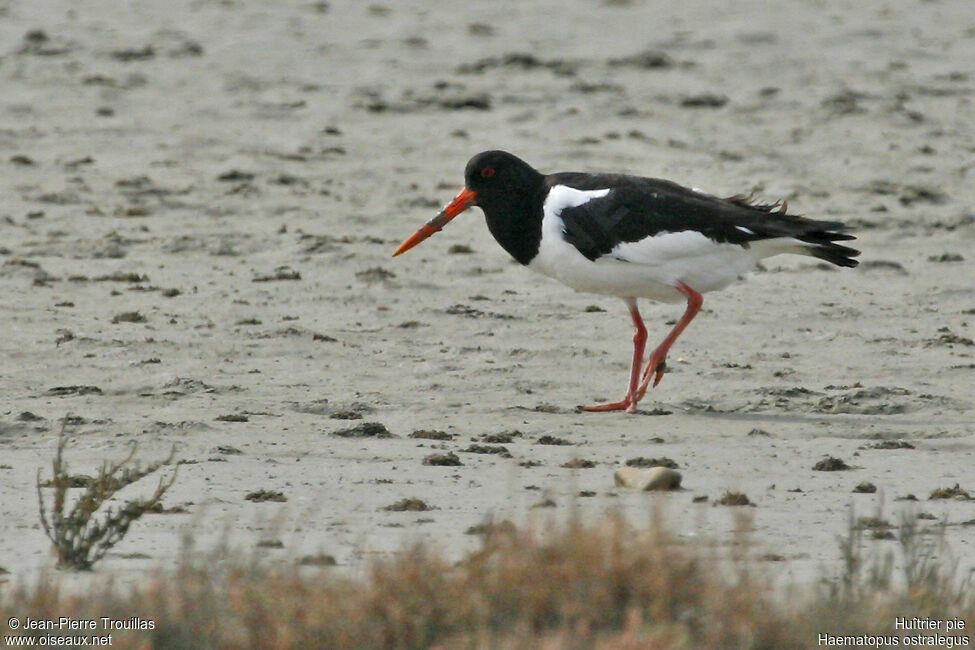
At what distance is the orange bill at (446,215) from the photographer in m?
9.64

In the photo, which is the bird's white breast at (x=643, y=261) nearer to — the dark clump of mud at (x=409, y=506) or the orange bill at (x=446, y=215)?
the orange bill at (x=446, y=215)

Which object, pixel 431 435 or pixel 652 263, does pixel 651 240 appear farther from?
pixel 431 435

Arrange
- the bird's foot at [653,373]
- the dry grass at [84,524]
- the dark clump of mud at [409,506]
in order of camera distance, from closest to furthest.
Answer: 1. the dry grass at [84,524]
2. the dark clump of mud at [409,506]
3. the bird's foot at [653,373]

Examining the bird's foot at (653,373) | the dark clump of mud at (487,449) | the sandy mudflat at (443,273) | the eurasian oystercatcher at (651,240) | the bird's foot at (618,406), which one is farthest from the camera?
the eurasian oystercatcher at (651,240)

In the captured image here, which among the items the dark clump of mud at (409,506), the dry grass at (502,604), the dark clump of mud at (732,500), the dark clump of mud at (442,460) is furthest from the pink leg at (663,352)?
the dry grass at (502,604)

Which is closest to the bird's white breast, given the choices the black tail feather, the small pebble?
the black tail feather

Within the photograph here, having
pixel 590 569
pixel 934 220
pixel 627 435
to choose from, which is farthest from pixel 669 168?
pixel 590 569

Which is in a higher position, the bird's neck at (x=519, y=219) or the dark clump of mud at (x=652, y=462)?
the bird's neck at (x=519, y=219)

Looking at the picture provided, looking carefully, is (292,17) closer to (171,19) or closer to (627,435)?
(171,19)

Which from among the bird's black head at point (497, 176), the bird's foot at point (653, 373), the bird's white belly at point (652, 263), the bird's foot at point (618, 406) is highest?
the bird's black head at point (497, 176)

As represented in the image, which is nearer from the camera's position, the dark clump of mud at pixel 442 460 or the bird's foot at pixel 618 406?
the dark clump of mud at pixel 442 460

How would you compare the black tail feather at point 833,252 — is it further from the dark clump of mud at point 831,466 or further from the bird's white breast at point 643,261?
the dark clump of mud at point 831,466

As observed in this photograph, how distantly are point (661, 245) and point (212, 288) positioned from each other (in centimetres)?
320

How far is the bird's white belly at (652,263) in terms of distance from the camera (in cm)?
883
